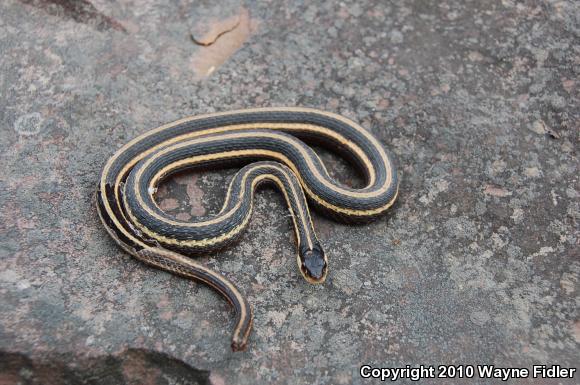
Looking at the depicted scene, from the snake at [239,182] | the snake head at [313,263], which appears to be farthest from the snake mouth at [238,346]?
the snake head at [313,263]

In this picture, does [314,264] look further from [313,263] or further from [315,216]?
[315,216]

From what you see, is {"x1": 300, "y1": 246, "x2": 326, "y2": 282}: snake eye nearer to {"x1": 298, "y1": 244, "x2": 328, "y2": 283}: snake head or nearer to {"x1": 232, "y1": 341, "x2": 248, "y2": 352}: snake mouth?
{"x1": 298, "y1": 244, "x2": 328, "y2": 283}: snake head

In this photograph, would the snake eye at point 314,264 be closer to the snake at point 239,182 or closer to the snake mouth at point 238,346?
the snake at point 239,182

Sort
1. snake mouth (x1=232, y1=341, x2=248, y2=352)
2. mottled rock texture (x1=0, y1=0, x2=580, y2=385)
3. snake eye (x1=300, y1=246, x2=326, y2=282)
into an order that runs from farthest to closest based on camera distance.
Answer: snake eye (x1=300, y1=246, x2=326, y2=282) → mottled rock texture (x1=0, y1=0, x2=580, y2=385) → snake mouth (x1=232, y1=341, x2=248, y2=352)

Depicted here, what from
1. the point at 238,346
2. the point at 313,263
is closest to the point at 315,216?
the point at 313,263

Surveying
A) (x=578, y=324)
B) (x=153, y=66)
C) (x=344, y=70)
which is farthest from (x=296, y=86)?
(x=578, y=324)

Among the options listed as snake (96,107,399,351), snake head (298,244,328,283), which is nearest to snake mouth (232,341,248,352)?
snake (96,107,399,351)

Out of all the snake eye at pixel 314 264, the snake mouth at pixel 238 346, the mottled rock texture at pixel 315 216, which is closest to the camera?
the snake mouth at pixel 238 346
